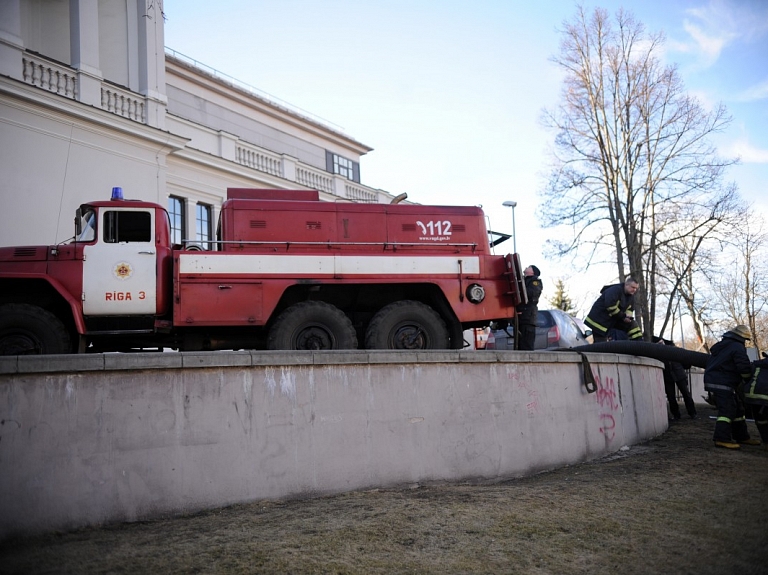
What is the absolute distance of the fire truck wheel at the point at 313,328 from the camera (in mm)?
9500

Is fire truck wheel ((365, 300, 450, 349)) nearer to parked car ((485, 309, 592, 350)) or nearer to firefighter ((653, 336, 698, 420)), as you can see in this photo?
parked car ((485, 309, 592, 350))

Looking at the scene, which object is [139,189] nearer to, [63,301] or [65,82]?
[65,82]

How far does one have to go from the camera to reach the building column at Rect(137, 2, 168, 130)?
20781 millimetres

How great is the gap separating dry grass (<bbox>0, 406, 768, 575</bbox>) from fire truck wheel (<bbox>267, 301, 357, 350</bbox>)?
2.47 meters

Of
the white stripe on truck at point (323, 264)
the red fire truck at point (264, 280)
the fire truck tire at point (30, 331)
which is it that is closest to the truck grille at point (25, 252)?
the red fire truck at point (264, 280)

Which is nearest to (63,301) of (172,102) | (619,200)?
(172,102)

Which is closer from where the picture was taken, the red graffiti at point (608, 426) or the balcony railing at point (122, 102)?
the red graffiti at point (608, 426)

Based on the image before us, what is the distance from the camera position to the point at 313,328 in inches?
383

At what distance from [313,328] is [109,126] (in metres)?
12.1

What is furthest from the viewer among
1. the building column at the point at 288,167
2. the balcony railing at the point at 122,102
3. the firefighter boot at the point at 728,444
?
the building column at the point at 288,167

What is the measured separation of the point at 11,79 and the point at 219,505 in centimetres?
1356

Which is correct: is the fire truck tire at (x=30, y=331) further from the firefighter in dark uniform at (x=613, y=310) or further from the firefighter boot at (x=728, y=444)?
the firefighter boot at (x=728, y=444)

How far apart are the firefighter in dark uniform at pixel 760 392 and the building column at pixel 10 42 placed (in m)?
16.1

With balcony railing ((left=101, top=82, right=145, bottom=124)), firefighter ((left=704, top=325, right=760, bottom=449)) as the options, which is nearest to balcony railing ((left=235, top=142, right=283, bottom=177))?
balcony railing ((left=101, top=82, right=145, bottom=124))
